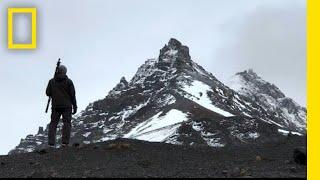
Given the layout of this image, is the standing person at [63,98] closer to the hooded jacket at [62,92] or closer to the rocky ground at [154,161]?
the hooded jacket at [62,92]

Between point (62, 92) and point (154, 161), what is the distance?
17.0 feet

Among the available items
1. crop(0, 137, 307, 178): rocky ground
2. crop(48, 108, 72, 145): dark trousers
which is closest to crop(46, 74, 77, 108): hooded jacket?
crop(48, 108, 72, 145): dark trousers

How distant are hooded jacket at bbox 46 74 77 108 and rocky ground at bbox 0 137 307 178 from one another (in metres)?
1.51

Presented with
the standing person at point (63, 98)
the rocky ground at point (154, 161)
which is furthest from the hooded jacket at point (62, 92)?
the rocky ground at point (154, 161)

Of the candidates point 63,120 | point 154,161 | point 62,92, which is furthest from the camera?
point 63,120

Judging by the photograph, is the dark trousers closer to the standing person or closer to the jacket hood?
the standing person

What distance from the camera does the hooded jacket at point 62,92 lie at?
69.6 ft

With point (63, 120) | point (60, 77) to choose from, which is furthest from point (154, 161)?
point (60, 77)

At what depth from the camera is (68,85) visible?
69.9 ft

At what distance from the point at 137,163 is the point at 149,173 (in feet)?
5.57

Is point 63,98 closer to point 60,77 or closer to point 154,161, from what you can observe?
point 60,77

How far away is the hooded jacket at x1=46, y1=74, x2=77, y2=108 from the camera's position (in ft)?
69.6

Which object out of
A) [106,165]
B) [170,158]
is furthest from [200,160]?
[106,165]

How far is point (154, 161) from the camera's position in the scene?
56.7 feet
